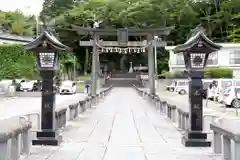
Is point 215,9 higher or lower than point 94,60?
higher

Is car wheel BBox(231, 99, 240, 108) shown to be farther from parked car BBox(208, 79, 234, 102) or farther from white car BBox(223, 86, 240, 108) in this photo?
parked car BBox(208, 79, 234, 102)

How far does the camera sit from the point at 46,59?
482 inches

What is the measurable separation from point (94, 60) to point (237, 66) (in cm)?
3155

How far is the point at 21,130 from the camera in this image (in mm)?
8852

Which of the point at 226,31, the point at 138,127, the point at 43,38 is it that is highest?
the point at 226,31

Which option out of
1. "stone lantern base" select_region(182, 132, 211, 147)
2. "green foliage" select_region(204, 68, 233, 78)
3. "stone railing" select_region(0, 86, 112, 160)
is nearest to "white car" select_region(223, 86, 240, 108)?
"stone railing" select_region(0, 86, 112, 160)

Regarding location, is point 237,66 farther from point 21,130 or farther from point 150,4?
point 21,130

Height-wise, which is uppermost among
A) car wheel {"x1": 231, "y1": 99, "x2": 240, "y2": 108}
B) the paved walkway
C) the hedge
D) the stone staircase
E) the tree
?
the tree

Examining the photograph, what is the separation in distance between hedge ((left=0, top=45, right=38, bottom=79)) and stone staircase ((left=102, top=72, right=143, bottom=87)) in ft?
61.5

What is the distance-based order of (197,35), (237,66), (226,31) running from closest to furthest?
(197,35) < (237,66) < (226,31)

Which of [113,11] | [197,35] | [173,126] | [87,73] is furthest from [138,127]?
[87,73]

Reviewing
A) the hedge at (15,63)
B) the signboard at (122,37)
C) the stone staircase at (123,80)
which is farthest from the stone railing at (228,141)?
the stone staircase at (123,80)

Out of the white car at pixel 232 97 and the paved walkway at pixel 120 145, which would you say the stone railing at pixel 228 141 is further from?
the white car at pixel 232 97

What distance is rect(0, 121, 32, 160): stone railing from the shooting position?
7.07 metres
